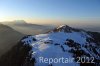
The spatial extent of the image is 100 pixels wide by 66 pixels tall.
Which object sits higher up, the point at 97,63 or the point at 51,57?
the point at 51,57

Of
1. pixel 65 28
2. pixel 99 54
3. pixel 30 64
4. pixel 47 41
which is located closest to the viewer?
pixel 30 64

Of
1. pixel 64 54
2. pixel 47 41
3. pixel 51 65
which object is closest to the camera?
pixel 51 65

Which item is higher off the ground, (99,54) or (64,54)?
(64,54)

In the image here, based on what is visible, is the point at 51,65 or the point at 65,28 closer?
the point at 51,65

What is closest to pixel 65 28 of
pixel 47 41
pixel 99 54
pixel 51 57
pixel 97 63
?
pixel 99 54

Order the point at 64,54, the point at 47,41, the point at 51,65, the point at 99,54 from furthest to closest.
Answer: the point at 99,54 → the point at 47,41 → the point at 64,54 → the point at 51,65

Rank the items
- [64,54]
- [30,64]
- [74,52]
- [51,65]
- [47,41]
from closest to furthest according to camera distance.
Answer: [51,65]
[30,64]
[64,54]
[74,52]
[47,41]

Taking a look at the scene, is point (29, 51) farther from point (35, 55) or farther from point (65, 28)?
point (65, 28)

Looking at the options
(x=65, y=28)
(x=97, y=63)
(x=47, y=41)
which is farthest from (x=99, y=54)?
(x=65, y=28)

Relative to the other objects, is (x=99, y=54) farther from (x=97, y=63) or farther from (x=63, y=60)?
(x=63, y=60)
